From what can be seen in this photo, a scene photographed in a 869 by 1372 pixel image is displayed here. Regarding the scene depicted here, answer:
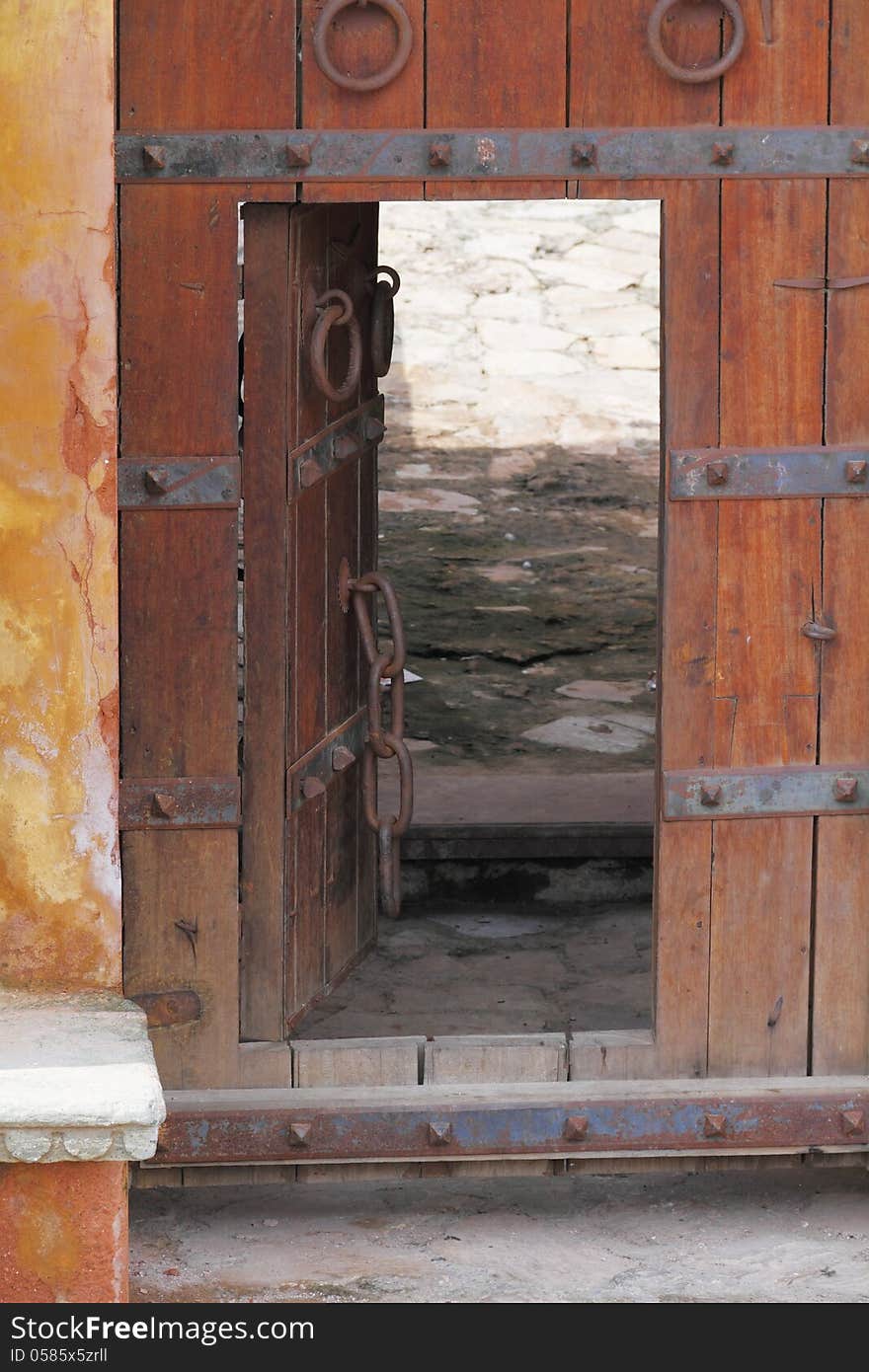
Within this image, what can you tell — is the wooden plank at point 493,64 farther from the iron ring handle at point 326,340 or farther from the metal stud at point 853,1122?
the metal stud at point 853,1122

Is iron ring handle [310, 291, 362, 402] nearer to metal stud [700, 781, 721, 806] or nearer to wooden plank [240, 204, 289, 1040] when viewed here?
wooden plank [240, 204, 289, 1040]

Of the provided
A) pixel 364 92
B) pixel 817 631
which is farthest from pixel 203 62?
pixel 817 631

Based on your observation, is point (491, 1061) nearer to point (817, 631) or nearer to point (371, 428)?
point (817, 631)

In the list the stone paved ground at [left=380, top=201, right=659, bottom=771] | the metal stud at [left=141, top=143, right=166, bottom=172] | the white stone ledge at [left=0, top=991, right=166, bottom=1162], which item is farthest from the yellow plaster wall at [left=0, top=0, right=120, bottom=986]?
the stone paved ground at [left=380, top=201, right=659, bottom=771]

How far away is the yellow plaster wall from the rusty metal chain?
3.95 feet

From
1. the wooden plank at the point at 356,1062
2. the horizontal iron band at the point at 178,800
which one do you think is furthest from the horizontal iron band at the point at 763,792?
the horizontal iron band at the point at 178,800

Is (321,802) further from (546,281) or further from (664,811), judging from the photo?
(546,281)

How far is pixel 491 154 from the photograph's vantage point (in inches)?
165

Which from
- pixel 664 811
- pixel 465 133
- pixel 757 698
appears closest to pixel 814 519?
pixel 757 698

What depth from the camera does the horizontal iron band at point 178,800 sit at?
14.3ft

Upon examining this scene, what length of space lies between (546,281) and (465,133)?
10.4 m

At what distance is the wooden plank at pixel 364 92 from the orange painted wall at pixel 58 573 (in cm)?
72

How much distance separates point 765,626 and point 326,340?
1082 millimetres

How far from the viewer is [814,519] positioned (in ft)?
14.4
